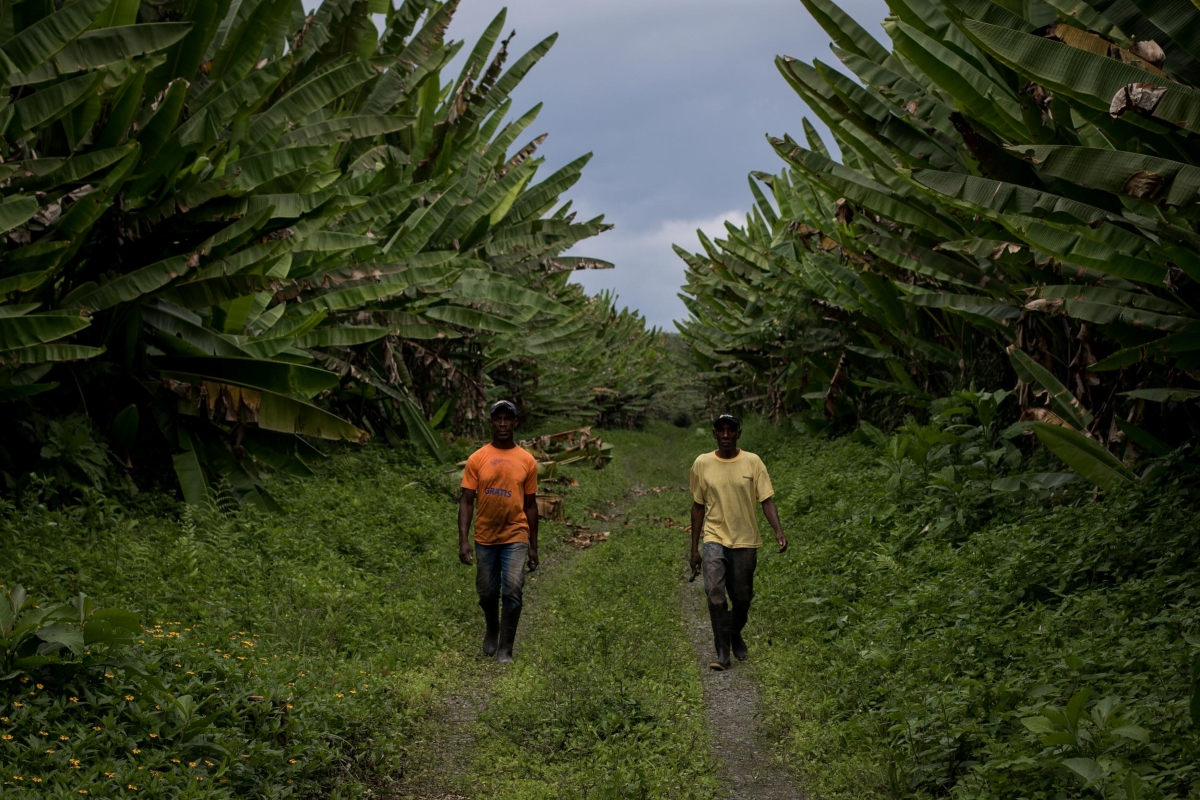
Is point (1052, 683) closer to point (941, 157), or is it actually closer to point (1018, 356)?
point (1018, 356)

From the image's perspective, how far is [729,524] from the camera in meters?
6.98

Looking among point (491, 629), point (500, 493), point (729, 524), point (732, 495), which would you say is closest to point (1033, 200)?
point (732, 495)

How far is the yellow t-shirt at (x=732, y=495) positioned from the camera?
275 inches

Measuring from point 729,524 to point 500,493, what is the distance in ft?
5.39

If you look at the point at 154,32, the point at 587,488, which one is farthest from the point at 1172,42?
the point at 587,488

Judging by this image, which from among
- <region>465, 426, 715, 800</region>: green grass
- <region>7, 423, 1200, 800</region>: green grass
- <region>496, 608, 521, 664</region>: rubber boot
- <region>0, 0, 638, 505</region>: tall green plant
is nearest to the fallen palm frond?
<region>0, 0, 638, 505</region>: tall green plant

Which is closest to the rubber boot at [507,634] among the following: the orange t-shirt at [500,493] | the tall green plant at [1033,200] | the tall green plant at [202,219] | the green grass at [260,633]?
the green grass at [260,633]

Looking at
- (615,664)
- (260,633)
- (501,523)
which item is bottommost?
(615,664)

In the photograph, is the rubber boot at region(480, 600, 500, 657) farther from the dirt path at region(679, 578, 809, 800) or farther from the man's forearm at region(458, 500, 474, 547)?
the dirt path at region(679, 578, 809, 800)

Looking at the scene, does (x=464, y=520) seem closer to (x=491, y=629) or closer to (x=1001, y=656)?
(x=491, y=629)

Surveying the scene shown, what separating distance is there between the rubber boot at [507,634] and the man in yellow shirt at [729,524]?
1.40m

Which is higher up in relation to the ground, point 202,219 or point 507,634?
point 202,219

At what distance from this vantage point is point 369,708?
17.2 feet

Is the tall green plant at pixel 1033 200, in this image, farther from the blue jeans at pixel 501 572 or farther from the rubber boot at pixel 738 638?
the blue jeans at pixel 501 572
